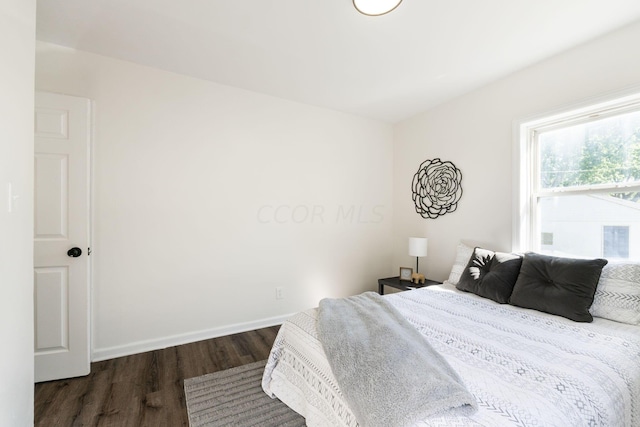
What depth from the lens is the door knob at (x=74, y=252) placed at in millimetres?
2076

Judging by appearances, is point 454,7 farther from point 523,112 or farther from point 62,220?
point 62,220

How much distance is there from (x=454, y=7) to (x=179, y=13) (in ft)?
5.77

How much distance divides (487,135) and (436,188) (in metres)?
0.76

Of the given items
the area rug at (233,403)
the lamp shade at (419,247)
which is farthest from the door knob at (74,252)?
the lamp shade at (419,247)

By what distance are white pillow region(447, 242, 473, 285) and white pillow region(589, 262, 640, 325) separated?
0.95m

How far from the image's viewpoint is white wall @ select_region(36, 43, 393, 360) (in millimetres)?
2330

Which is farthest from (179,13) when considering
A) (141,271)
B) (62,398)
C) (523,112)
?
(523,112)

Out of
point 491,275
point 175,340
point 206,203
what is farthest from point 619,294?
point 175,340

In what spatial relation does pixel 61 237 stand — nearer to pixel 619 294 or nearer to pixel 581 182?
pixel 619 294

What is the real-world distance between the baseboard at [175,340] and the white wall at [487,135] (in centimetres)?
202

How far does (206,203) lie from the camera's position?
2.72 metres

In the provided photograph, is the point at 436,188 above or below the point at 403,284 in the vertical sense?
above

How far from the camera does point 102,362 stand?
227 centimetres

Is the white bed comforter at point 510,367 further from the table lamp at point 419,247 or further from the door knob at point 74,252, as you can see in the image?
the door knob at point 74,252
